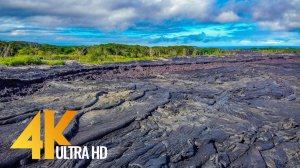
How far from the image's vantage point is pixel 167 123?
573 inches

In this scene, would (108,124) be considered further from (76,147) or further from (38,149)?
(38,149)

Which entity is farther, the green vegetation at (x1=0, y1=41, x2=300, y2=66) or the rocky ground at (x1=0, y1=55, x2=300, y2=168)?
the green vegetation at (x1=0, y1=41, x2=300, y2=66)

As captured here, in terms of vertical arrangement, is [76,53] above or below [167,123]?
below

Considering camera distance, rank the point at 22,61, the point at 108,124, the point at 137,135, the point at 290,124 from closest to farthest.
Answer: the point at 137,135
the point at 108,124
the point at 290,124
the point at 22,61

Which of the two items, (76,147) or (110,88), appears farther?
(110,88)

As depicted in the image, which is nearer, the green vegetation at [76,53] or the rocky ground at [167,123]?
the rocky ground at [167,123]

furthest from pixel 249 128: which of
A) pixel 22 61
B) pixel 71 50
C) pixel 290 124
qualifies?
pixel 71 50

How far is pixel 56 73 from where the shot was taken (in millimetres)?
30312

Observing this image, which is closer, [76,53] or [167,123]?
A: [167,123]

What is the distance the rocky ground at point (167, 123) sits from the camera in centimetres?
1092

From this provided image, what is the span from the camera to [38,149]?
411 inches

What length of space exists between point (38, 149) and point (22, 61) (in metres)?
30.5

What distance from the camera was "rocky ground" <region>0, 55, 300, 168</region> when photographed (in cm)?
1092

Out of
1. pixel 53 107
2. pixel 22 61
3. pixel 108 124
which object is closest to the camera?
pixel 108 124
